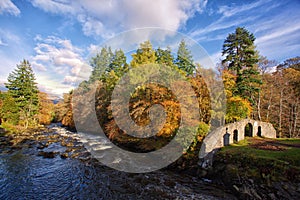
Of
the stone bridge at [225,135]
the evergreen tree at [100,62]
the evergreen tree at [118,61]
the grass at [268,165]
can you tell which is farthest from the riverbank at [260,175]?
the evergreen tree at [100,62]

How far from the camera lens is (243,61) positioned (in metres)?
20.7

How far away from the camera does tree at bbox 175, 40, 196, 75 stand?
31.8 m

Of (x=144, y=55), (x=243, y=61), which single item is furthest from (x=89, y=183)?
(x=243, y=61)

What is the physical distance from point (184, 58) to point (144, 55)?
19142mm

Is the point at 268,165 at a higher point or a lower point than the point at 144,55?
lower

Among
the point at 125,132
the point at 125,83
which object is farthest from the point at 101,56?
the point at 125,132

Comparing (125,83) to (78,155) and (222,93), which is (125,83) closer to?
(78,155)

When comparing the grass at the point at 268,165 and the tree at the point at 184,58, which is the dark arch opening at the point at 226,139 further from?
the tree at the point at 184,58

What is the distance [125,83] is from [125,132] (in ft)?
17.6

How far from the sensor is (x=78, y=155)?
1322 centimetres

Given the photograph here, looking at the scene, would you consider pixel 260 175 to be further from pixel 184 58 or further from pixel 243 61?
pixel 184 58

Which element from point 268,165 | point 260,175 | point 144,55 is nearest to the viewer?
point 260,175

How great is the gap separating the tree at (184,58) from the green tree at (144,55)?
16338mm

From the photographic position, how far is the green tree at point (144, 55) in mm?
15859
